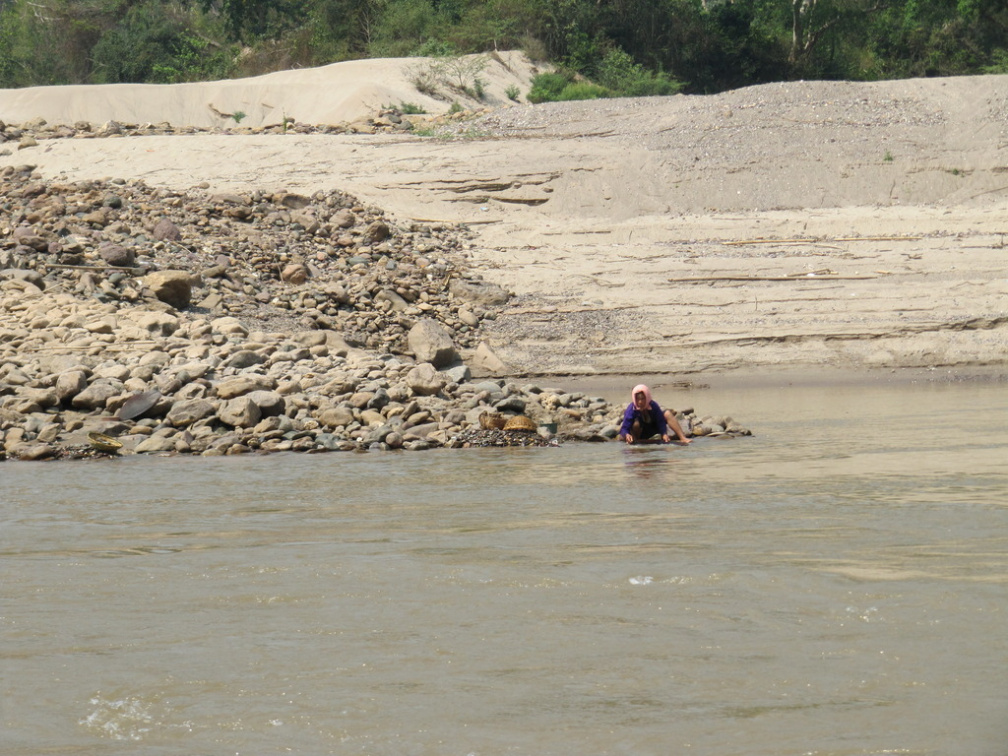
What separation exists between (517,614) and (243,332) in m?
8.60

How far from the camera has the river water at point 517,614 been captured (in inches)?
135

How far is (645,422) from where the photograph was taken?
9.95 meters

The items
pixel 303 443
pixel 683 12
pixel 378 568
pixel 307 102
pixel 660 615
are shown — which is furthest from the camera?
pixel 683 12

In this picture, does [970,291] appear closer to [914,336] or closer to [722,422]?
[914,336]

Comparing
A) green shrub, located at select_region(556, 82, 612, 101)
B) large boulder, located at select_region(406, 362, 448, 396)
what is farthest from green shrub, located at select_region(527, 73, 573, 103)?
large boulder, located at select_region(406, 362, 448, 396)

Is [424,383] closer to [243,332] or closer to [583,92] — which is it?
[243,332]

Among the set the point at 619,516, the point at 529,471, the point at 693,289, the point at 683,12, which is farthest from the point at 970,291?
the point at 683,12

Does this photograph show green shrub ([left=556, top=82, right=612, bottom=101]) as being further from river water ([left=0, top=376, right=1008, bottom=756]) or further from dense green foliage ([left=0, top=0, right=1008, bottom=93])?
river water ([left=0, top=376, right=1008, bottom=756])

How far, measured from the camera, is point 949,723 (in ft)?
10.9

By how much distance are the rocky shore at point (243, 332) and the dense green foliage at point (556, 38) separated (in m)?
10.0

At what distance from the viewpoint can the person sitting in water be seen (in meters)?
9.82

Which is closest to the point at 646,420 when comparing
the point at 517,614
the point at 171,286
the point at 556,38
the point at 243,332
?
the point at 243,332

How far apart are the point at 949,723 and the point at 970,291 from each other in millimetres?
13885

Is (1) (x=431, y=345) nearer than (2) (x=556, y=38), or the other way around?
(1) (x=431, y=345)
